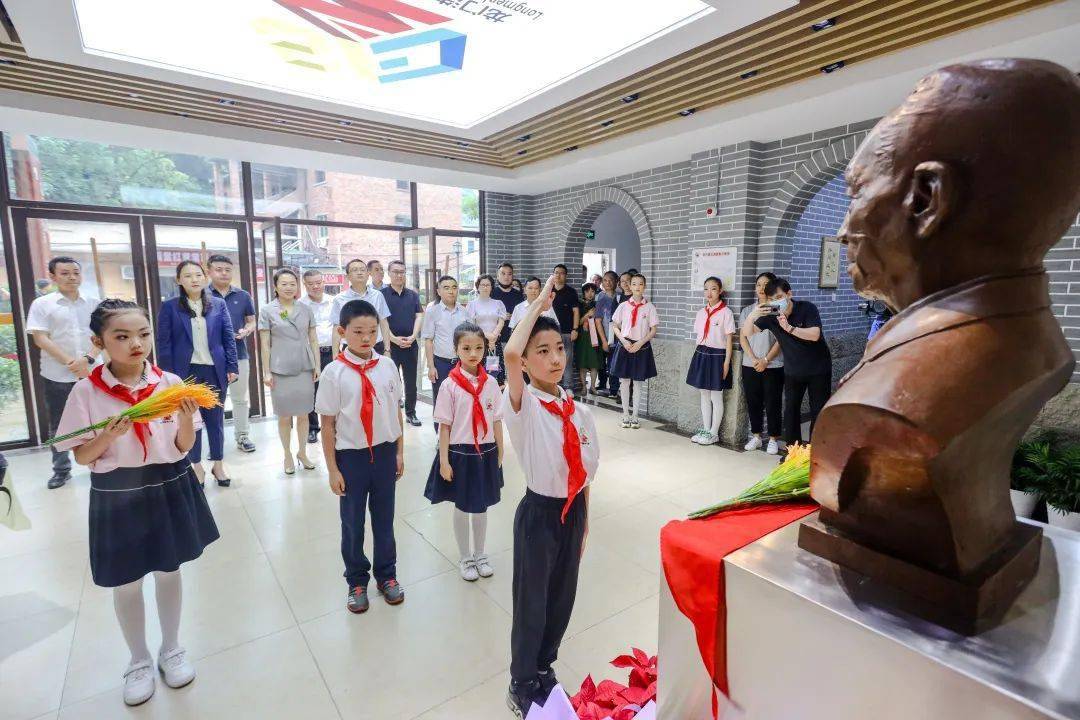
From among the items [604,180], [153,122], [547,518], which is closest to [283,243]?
[153,122]

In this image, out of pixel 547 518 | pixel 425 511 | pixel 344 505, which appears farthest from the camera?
pixel 425 511

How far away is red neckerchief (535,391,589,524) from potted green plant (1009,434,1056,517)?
230cm

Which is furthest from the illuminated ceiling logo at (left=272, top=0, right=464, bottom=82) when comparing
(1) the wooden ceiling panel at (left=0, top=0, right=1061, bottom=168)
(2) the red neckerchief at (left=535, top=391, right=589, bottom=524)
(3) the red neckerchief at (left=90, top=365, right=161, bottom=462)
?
(2) the red neckerchief at (left=535, top=391, right=589, bottom=524)

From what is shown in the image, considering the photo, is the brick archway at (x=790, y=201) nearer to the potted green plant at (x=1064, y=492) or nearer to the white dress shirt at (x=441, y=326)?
the potted green plant at (x=1064, y=492)

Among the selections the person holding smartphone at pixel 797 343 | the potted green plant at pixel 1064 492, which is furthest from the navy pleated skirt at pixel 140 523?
the person holding smartphone at pixel 797 343

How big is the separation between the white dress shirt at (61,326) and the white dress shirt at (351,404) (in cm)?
276

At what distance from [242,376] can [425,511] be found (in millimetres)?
2170

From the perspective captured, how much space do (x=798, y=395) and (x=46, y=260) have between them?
6.56 m

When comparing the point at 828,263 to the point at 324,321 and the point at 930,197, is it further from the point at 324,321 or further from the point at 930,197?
the point at 930,197

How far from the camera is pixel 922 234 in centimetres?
72

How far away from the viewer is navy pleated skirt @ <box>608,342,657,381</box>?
5.25m

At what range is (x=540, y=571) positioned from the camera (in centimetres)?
161

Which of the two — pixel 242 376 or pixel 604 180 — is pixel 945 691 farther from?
pixel 604 180

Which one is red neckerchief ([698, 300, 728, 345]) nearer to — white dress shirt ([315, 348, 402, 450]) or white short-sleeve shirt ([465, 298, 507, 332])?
white short-sleeve shirt ([465, 298, 507, 332])
